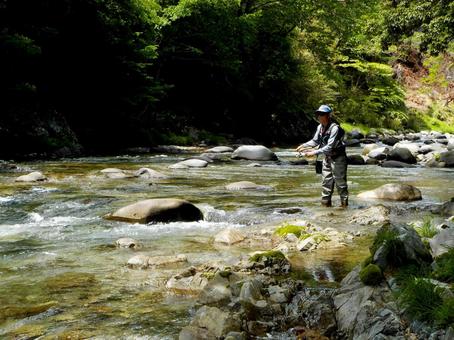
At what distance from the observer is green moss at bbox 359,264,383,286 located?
3939mm

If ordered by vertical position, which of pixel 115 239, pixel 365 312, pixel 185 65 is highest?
pixel 185 65

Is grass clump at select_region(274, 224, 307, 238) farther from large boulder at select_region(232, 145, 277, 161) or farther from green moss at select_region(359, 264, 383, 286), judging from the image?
large boulder at select_region(232, 145, 277, 161)

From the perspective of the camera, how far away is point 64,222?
799 cm

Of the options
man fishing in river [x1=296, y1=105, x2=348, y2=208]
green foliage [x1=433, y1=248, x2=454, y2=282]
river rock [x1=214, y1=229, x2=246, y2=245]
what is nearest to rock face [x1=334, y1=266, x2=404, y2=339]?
green foliage [x1=433, y1=248, x2=454, y2=282]

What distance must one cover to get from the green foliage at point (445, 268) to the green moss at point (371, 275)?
41 cm

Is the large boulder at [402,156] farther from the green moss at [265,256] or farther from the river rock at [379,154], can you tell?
the green moss at [265,256]

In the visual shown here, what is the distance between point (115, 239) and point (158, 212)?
1.32 metres

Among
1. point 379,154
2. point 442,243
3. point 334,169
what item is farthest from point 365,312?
point 379,154

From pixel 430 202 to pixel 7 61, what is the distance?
49.4ft

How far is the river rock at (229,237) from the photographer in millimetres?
6723

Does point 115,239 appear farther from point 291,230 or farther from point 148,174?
point 148,174

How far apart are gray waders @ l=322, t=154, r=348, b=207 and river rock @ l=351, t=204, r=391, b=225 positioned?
1.06 m

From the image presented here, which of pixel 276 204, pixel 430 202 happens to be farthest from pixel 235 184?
pixel 430 202

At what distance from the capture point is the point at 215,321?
3.74 meters
